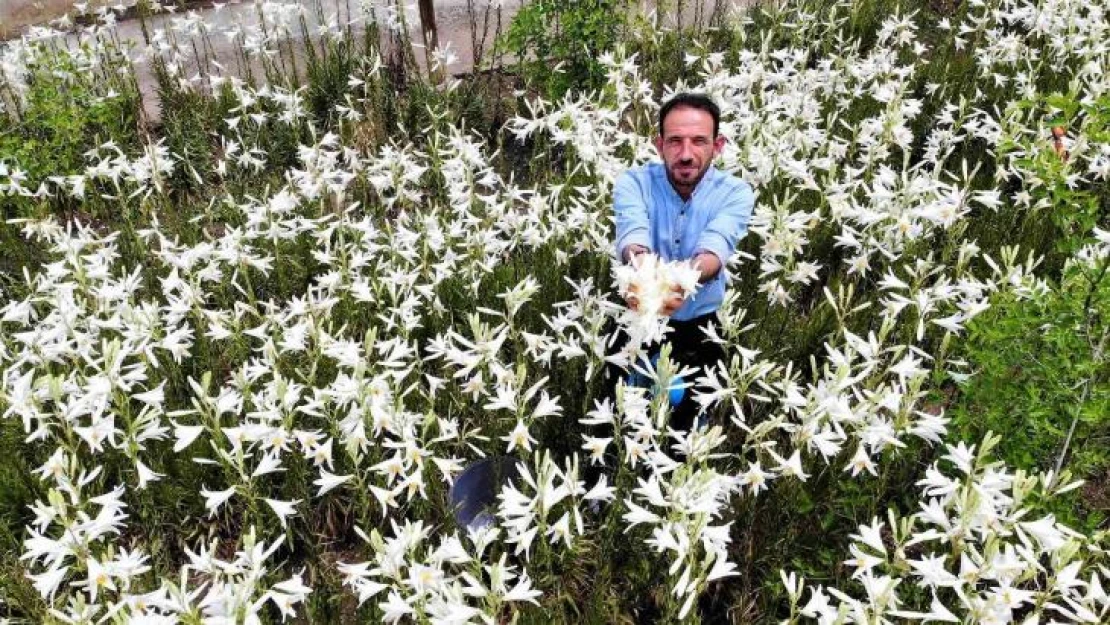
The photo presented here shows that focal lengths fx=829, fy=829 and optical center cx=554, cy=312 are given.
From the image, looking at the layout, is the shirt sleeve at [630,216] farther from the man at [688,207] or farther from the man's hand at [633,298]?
the man's hand at [633,298]

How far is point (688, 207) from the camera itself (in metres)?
3.10

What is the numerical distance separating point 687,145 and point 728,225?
1.07 ft

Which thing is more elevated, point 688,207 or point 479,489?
point 688,207

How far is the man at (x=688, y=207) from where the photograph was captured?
2959 millimetres

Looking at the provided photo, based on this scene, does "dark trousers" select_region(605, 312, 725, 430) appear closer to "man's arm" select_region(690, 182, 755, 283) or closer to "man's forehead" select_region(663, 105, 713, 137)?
"man's arm" select_region(690, 182, 755, 283)

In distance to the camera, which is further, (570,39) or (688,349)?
(570,39)

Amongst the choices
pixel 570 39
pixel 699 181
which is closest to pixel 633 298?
pixel 699 181

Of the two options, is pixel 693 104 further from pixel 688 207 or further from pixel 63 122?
pixel 63 122

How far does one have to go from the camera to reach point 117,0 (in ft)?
32.3

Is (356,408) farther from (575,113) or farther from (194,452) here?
(575,113)

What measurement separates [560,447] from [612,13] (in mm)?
4111

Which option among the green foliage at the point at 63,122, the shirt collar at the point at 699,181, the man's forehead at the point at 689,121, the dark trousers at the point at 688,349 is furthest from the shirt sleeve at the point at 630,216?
the green foliage at the point at 63,122

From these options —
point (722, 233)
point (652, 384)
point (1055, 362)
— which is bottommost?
point (652, 384)

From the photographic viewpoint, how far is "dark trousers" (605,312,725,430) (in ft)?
10.9
